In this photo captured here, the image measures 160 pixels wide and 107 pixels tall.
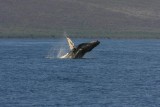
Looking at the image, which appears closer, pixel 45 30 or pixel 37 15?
pixel 45 30

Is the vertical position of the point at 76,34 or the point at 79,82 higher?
the point at 79,82

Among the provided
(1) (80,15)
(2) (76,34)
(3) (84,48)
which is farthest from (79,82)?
(1) (80,15)

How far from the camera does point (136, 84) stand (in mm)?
49281

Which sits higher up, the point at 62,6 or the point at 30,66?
the point at 30,66

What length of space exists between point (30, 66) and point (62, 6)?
3461 inches

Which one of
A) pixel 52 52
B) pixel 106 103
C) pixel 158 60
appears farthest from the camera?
pixel 52 52

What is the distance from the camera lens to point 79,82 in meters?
50.2

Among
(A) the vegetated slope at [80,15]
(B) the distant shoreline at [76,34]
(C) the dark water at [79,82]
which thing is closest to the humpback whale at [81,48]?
(C) the dark water at [79,82]

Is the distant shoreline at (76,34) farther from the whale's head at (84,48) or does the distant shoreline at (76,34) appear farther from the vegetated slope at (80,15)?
the whale's head at (84,48)

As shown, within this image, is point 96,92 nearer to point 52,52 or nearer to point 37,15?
point 52,52

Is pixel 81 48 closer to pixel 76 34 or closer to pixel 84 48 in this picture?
pixel 84 48

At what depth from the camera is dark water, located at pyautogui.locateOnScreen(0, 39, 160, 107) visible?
42.4 metres

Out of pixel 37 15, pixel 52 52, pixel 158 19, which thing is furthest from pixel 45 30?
pixel 52 52

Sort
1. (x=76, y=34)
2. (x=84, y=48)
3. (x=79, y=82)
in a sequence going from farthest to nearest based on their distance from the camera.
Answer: (x=76, y=34) < (x=84, y=48) < (x=79, y=82)
